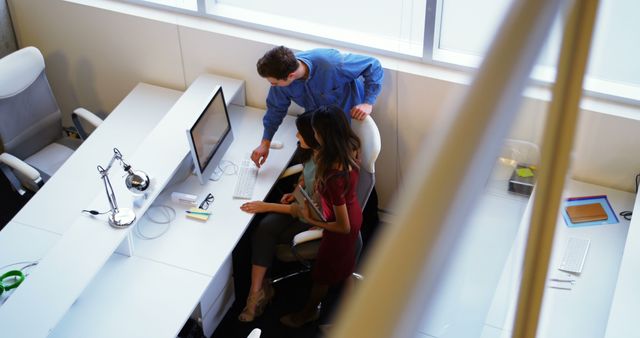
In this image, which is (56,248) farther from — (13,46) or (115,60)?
(13,46)

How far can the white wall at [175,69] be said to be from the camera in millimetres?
3736

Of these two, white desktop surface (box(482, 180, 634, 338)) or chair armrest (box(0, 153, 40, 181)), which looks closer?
white desktop surface (box(482, 180, 634, 338))

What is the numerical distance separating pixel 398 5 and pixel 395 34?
0.16 meters

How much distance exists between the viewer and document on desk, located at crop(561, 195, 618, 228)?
11.6 ft

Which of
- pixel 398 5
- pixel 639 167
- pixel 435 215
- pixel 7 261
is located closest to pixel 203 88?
pixel 398 5

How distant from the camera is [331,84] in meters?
3.66

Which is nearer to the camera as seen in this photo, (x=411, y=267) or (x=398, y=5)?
(x=411, y=267)

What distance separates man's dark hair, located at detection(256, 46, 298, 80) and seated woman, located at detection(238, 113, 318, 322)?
36cm

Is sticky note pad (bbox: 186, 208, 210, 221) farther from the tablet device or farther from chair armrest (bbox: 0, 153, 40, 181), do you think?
chair armrest (bbox: 0, 153, 40, 181)

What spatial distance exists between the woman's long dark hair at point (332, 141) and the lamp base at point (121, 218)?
2.75 feet

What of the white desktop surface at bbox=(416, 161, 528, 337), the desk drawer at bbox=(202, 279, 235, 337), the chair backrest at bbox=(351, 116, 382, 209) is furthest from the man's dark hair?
the white desktop surface at bbox=(416, 161, 528, 337)

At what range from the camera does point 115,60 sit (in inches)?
179

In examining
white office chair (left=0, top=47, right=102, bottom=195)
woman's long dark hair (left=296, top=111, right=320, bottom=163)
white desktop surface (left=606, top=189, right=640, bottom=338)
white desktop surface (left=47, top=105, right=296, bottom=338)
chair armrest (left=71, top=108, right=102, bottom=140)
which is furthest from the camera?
chair armrest (left=71, top=108, right=102, bottom=140)

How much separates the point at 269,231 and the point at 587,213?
1505 millimetres
